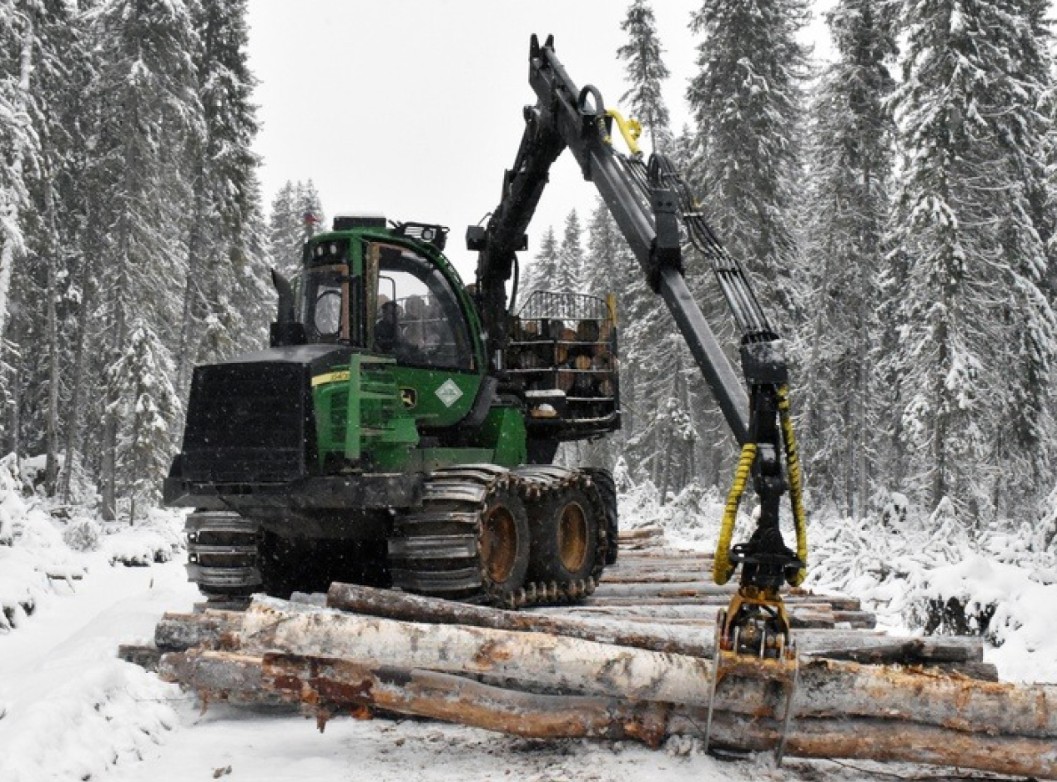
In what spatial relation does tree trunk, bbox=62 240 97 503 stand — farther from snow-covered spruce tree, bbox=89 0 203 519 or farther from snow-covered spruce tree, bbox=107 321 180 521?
snow-covered spruce tree, bbox=107 321 180 521

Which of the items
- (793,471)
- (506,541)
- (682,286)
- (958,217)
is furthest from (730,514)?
(958,217)

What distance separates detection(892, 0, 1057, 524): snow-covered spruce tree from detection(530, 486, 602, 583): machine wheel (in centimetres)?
1202

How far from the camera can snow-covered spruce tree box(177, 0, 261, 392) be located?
1069 inches

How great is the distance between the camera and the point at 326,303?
882 cm

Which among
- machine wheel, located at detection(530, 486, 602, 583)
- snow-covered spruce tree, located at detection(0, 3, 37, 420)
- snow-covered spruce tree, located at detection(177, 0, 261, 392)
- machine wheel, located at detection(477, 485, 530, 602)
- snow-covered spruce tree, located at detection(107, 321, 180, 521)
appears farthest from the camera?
snow-covered spruce tree, located at detection(177, 0, 261, 392)

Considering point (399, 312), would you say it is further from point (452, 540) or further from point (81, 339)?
point (81, 339)

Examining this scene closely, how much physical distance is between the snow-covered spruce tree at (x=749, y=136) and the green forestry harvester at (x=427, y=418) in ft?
52.5

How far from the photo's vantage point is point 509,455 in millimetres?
10156

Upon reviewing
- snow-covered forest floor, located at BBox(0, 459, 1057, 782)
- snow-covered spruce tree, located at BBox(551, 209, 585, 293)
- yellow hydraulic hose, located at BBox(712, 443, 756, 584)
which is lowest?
snow-covered forest floor, located at BBox(0, 459, 1057, 782)

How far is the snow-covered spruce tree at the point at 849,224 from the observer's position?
25.3 metres

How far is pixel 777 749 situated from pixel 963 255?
16673 mm

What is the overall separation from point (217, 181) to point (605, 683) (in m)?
25.9

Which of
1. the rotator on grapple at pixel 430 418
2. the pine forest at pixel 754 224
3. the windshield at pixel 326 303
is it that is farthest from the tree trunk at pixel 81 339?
the windshield at pixel 326 303

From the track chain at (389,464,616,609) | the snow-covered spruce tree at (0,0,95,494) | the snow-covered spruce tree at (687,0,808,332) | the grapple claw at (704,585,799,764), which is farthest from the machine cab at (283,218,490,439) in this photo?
the snow-covered spruce tree at (687,0,808,332)
